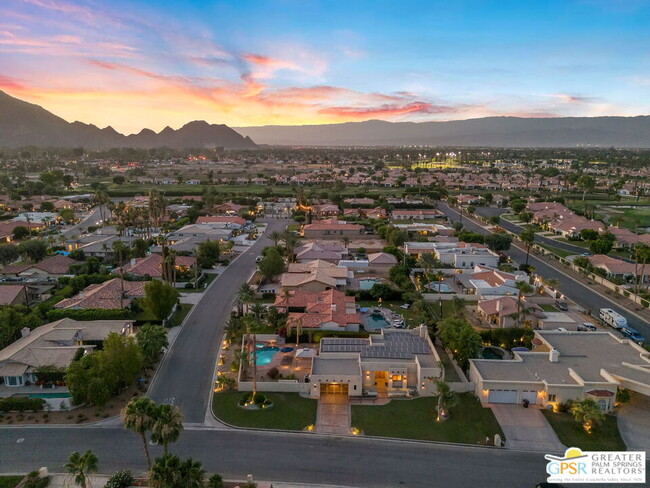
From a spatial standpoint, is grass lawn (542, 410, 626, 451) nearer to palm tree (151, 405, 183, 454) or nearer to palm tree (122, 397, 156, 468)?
palm tree (151, 405, 183, 454)

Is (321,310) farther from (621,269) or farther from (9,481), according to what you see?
(621,269)

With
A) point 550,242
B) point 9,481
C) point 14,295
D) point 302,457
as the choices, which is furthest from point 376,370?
point 550,242

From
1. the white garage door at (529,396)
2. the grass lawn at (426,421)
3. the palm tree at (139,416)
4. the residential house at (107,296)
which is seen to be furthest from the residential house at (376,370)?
the residential house at (107,296)

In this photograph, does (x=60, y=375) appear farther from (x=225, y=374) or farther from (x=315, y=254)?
(x=315, y=254)

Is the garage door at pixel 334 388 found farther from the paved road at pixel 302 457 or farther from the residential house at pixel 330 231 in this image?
the residential house at pixel 330 231

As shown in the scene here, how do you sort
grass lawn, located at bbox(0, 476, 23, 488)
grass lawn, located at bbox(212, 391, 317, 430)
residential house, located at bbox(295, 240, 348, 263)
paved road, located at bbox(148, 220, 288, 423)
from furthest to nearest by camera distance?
residential house, located at bbox(295, 240, 348, 263) < paved road, located at bbox(148, 220, 288, 423) < grass lawn, located at bbox(212, 391, 317, 430) < grass lawn, located at bbox(0, 476, 23, 488)

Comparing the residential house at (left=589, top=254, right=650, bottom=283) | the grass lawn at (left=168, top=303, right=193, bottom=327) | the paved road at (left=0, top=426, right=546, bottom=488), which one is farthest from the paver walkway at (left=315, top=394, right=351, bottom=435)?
the residential house at (left=589, top=254, right=650, bottom=283)
